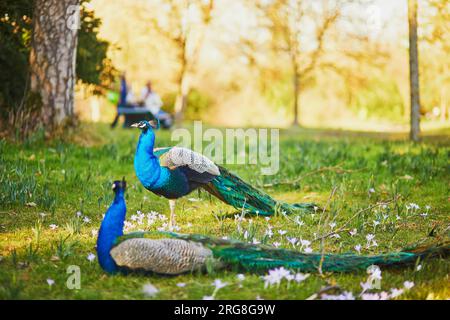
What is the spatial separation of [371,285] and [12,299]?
213cm

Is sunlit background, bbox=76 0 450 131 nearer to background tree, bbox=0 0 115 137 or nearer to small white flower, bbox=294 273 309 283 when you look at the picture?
background tree, bbox=0 0 115 137

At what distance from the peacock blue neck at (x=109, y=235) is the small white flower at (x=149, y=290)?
0.40m

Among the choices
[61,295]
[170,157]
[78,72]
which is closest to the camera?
[61,295]

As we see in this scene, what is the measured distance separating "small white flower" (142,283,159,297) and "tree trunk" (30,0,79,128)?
6.35 meters

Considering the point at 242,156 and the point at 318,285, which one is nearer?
the point at 318,285

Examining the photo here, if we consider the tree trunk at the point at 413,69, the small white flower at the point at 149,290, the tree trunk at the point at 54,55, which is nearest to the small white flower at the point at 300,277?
the small white flower at the point at 149,290

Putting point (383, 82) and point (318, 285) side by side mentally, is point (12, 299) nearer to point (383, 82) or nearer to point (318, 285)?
point (318, 285)

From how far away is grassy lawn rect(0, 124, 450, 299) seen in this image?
3.62 meters

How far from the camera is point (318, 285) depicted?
3.62 metres

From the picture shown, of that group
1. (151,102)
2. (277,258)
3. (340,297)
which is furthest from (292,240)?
(151,102)

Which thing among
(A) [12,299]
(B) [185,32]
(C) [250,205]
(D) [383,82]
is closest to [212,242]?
(A) [12,299]

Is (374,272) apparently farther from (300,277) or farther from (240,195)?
(240,195)

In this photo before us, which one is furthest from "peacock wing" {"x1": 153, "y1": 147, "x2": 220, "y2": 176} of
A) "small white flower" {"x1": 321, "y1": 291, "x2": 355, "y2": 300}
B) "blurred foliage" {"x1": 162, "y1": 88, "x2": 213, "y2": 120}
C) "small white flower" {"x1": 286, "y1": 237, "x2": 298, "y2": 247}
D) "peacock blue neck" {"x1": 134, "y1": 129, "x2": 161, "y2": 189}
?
"blurred foliage" {"x1": 162, "y1": 88, "x2": 213, "y2": 120}
